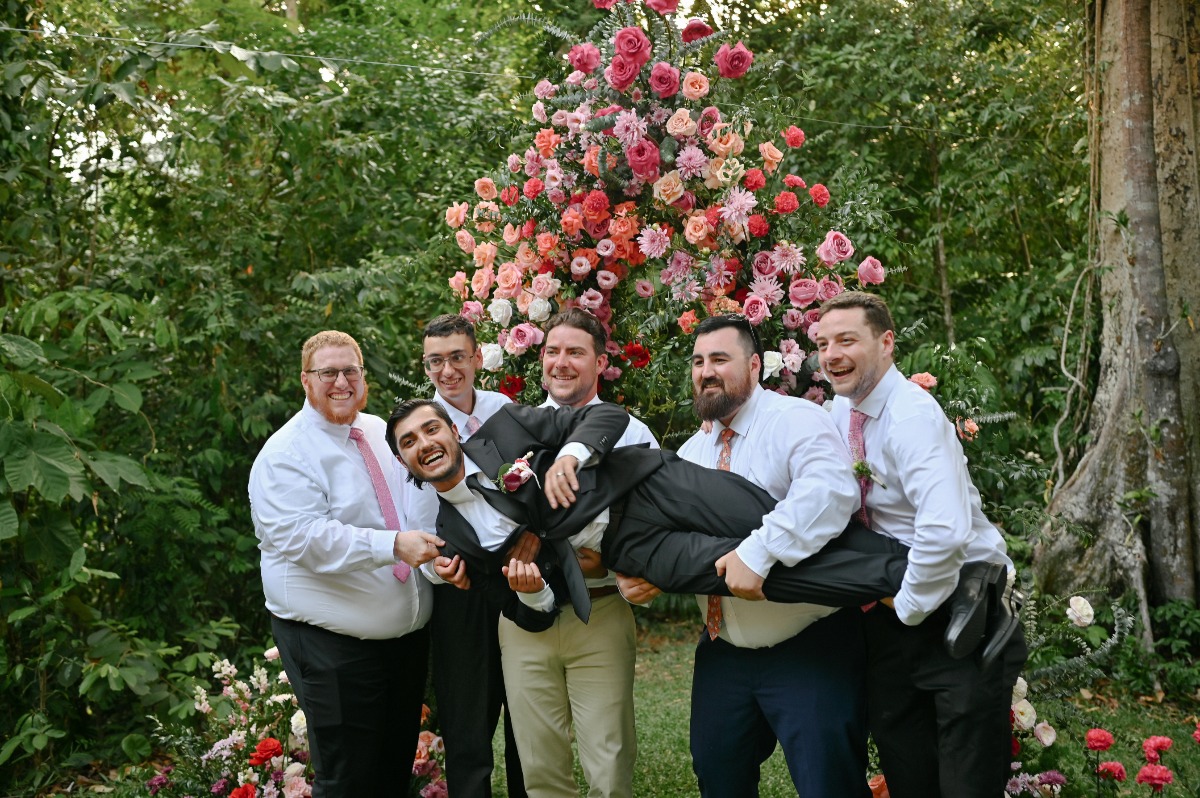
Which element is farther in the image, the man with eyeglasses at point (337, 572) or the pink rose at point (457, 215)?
the pink rose at point (457, 215)

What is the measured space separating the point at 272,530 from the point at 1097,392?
5.52 meters

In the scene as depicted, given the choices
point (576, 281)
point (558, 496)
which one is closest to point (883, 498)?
point (558, 496)

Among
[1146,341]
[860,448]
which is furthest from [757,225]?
[1146,341]

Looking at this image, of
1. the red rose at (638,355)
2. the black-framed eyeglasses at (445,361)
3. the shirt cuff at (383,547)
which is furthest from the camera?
the red rose at (638,355)

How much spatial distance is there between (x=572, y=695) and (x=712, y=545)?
34.4 inches

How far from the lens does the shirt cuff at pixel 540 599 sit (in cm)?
341

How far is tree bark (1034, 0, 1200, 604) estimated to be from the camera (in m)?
6.50

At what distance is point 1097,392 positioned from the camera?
6.98m

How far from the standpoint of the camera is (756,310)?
12.6 feet

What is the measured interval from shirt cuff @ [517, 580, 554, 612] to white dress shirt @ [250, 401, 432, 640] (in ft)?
1.58

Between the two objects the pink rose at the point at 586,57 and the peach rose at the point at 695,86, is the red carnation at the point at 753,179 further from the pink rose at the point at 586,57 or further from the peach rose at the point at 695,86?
the pink rose at the point at 586,57

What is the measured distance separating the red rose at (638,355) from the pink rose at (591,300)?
0.70ft

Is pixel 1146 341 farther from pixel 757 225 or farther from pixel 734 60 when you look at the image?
pixel 734 60

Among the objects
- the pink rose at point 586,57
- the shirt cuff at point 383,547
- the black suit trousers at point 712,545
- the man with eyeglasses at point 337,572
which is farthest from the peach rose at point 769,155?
the shirt cuff at point 383,547
